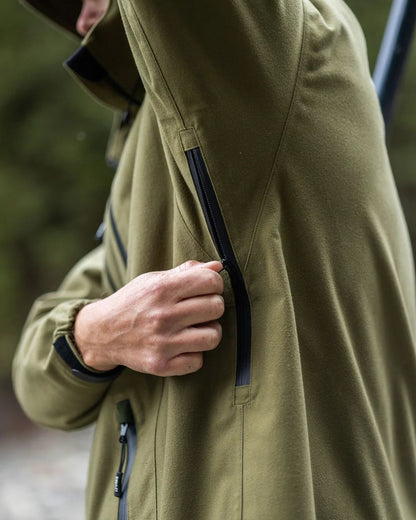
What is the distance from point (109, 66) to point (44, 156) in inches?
133

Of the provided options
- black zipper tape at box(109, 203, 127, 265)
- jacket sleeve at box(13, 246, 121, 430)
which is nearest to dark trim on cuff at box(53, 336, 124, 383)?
jacket sleeve at box(13, 246, 121, 430)

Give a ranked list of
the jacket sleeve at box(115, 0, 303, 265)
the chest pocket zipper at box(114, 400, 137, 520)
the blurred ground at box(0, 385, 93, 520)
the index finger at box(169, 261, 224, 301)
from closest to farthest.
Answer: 1. the jacket sleeve at box(115, 0, 303, 265)
2. the index finger at box(169, 261, 224, 301)
3. the chest pocket zipper at box(114, 400, 137, 520)
4. the blurred ground at box(0, 385, 93, 520)

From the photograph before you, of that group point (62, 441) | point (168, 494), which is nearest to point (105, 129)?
point (62, 441)

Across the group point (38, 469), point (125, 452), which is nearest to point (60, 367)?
point (125, 452)

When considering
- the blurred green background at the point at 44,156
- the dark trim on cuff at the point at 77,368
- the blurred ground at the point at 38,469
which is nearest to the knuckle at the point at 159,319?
the dark trim on cuff at the point at 77,368

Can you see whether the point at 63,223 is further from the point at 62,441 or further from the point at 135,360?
→ the point at 135,360

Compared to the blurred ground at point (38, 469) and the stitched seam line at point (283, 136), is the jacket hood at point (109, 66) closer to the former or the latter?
the stitched seam line at point (283, 136)

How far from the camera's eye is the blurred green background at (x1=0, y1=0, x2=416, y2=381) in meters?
4.48

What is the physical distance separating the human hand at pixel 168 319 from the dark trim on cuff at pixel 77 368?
0.12 meters

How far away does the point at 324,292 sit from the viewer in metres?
1.13

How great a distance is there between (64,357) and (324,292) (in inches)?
21.8

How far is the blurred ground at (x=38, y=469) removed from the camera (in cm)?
A: 389

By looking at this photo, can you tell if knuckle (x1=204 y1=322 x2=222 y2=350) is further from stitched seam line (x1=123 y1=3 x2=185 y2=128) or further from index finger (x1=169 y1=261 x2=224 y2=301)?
stitched seam line (x1=123 y1=3 x2=185 y2=128)

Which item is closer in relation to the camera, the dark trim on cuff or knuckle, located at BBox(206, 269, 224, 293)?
knuckle, located at BBox(206, 269, 224, 293)
